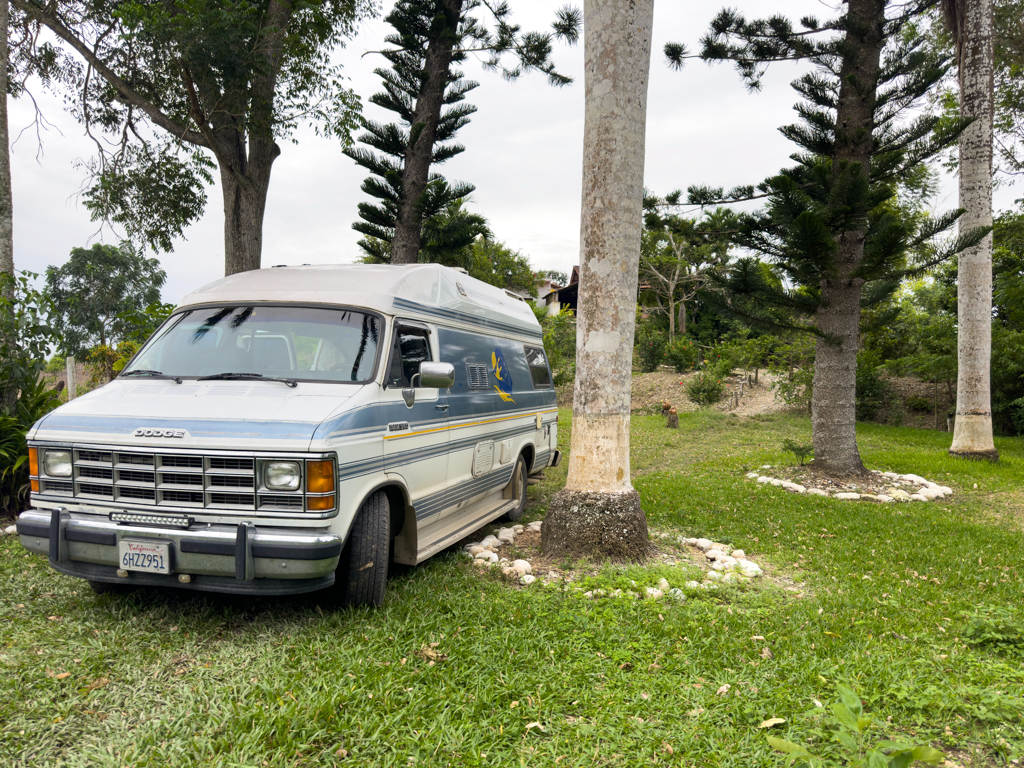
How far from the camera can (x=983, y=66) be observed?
10.9 m

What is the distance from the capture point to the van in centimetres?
357

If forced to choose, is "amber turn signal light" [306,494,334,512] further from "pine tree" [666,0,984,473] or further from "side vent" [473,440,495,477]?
"pine tree" [666,0,984,473]

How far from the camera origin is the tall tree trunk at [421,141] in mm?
11797

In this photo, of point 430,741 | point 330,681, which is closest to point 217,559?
point 330,681

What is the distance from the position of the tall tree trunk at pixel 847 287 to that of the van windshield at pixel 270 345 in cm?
722

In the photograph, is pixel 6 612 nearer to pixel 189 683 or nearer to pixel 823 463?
pixel 189 683

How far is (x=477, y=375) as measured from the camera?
19.2 ft

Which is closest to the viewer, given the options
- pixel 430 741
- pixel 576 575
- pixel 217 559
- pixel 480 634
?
pixel 430 741

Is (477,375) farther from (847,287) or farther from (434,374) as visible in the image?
(847,287)

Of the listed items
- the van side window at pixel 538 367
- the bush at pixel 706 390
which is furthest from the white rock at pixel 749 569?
the bush at pixel 706 390

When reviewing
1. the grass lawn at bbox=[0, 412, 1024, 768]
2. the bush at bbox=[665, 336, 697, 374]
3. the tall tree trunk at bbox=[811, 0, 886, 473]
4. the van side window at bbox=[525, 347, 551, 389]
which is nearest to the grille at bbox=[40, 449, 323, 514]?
the grass lawn at bbox=[0, 412, 1024, 768]

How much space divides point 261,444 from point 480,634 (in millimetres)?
1708

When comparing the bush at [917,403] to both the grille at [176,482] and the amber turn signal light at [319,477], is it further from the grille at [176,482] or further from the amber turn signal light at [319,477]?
the grille at [176,482]

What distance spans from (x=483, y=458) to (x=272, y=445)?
2.59 meters
